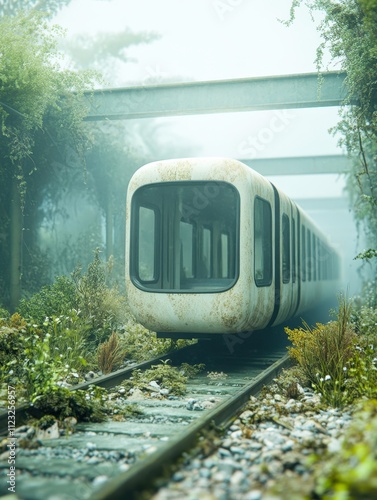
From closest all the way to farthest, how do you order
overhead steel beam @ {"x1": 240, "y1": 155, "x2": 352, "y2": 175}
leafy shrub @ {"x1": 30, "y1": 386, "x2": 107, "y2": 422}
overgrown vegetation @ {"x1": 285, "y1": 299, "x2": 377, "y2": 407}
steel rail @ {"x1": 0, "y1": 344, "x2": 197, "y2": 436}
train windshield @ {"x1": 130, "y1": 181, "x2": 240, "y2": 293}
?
steel rail @ {"x1": 0, "y1": 344, "x2": 197, "y2": 436} → leafy shrub @ {"x1": 30, "y1": 386, "x2": 107, "y2": 422} → overgrown vegetation @ {"x1": 285, "y1": 299, "x2": 377, "y2": 407} → train windshield @ {"x1": 130, "y1": 181, "x2": 240, "y2": 293} → overhead steel beam @ {"x1": 240, "y1": 155, "x2": 352, "y2": 175}

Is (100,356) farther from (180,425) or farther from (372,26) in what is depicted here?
(372,26)

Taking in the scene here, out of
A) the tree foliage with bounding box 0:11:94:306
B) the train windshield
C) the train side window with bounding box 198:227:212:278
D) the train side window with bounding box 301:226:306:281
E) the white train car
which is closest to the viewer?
the white train car

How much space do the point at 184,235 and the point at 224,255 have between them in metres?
1.61

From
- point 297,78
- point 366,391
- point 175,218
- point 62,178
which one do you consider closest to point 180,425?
point 366,391

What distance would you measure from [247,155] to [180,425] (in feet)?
59.9

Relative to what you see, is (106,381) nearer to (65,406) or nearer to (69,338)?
(65,406)

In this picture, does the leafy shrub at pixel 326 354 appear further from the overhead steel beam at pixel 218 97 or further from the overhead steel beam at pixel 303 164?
the overhead steel beam at pixel 303 164

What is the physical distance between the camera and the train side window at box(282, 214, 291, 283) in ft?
32.2

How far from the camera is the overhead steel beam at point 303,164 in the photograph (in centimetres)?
2314

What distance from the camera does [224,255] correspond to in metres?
10.8

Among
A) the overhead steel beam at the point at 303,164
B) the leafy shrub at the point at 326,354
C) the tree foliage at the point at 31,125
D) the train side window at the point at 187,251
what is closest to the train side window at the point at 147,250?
the train side window at the point at 187,251

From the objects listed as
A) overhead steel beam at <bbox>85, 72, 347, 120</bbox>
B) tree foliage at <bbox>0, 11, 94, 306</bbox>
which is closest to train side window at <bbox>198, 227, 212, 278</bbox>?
tree foliage at <bbox>0, 11, 94, 306</bbox>

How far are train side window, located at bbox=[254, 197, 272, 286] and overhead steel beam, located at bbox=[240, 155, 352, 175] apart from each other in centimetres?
1463

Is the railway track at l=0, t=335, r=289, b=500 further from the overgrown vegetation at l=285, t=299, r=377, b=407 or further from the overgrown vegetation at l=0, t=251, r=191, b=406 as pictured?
the overgrown vegetation at l=0, t=251, r=191, b=406
